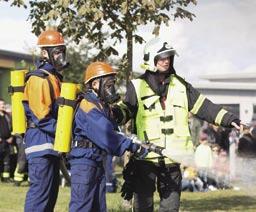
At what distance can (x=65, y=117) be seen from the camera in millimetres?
6176

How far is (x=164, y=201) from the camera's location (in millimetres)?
6387

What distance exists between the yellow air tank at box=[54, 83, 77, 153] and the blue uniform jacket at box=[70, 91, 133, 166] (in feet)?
0.23

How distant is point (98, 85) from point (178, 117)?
86 centimetres

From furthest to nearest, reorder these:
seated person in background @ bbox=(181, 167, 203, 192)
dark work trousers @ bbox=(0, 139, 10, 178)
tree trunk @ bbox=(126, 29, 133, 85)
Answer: dark work trousers @ bbox=(0, 139, 10, 178), seated person in background @ bbox=(181, 167, 203, 192), tree trunk @ bbox=(126, 29, 133, 85)

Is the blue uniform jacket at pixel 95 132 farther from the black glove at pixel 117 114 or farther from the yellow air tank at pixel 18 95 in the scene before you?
the yellow air tank at pixel 18 95

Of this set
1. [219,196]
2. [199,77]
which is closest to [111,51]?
[219,196]

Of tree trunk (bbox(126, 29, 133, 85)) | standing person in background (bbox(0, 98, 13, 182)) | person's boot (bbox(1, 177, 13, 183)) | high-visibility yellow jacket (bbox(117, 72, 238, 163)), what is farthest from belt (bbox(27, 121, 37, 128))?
person's boot (bbox(1, 177, 13, 183))

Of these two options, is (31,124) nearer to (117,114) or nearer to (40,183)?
(40,183)

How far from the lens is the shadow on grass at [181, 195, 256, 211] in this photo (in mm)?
10777

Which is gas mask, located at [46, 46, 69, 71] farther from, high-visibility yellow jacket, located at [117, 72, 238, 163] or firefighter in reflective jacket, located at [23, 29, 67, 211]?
high-visibility yellow jacket, located at [117, 72, 238, 163]

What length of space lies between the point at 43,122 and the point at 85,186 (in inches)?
30.5

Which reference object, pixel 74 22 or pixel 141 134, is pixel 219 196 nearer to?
pixel 74 22

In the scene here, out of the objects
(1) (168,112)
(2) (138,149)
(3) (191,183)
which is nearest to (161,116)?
(1) (168,112)

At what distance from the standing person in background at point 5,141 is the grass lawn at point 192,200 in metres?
1.36
